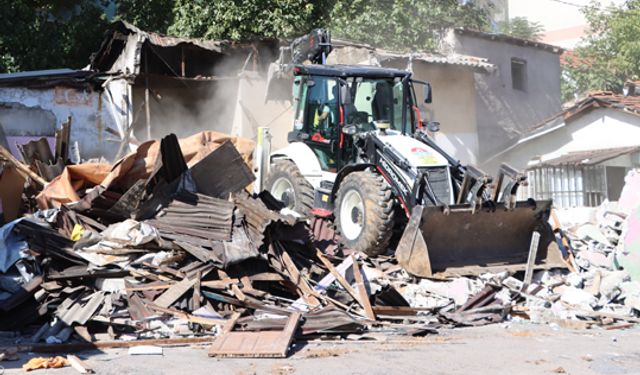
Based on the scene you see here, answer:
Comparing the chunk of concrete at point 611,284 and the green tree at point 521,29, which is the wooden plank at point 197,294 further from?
the green tree at point 521,29

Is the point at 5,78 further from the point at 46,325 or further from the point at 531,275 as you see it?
the point at 531,275

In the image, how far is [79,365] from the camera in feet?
22.0

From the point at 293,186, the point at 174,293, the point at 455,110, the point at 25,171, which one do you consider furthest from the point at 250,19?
the point at 174,293

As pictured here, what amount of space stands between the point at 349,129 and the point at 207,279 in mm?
4146

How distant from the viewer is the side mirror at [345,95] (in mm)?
12430

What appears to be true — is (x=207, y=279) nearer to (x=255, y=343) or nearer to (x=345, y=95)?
(x=255, y=343)

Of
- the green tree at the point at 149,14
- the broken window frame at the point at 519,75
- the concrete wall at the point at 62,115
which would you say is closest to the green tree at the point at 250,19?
the green tree at the point at 149,14

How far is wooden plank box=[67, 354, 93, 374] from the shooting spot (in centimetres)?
659

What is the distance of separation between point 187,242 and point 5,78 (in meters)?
10.3

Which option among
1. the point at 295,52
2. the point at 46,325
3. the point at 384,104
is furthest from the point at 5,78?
the point at 46,325

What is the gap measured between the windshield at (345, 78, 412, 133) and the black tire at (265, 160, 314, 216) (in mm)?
1460

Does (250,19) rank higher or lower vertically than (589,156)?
higher

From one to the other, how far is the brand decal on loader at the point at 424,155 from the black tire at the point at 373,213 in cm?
62

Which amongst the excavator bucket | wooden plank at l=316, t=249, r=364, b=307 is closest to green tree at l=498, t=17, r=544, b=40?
the excavator bucket
